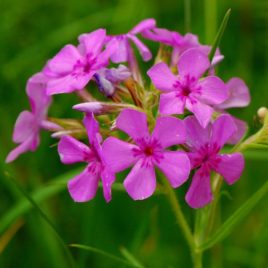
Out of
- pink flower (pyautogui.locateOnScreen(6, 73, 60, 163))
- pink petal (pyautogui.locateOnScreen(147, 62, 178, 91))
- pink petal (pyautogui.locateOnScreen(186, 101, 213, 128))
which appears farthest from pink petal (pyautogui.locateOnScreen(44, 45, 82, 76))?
pink petal (pyautogui.locateOnScreen(186, 101, 213, 128))

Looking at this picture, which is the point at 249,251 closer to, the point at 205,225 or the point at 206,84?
the point at 205,225

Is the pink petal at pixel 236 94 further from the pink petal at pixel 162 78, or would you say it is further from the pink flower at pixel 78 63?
the pink flower at pixel 78 63

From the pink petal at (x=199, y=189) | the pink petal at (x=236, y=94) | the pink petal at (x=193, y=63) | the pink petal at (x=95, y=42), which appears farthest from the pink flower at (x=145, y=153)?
the pink petal at (x=236, y=94)

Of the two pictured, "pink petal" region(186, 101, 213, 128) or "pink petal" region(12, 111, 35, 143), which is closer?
"pink petal" region(186, 101, 213, 128)

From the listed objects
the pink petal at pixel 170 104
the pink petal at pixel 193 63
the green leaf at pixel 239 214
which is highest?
the pink petal at pixel 193 63

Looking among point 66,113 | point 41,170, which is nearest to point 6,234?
point 41,170

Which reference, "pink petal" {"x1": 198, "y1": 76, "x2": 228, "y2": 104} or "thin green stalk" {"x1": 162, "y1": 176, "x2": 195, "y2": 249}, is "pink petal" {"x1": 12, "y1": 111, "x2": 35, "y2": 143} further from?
"pink petal" {"x1": 198, "y1": 76, "x2": 228, "y2": 104}
